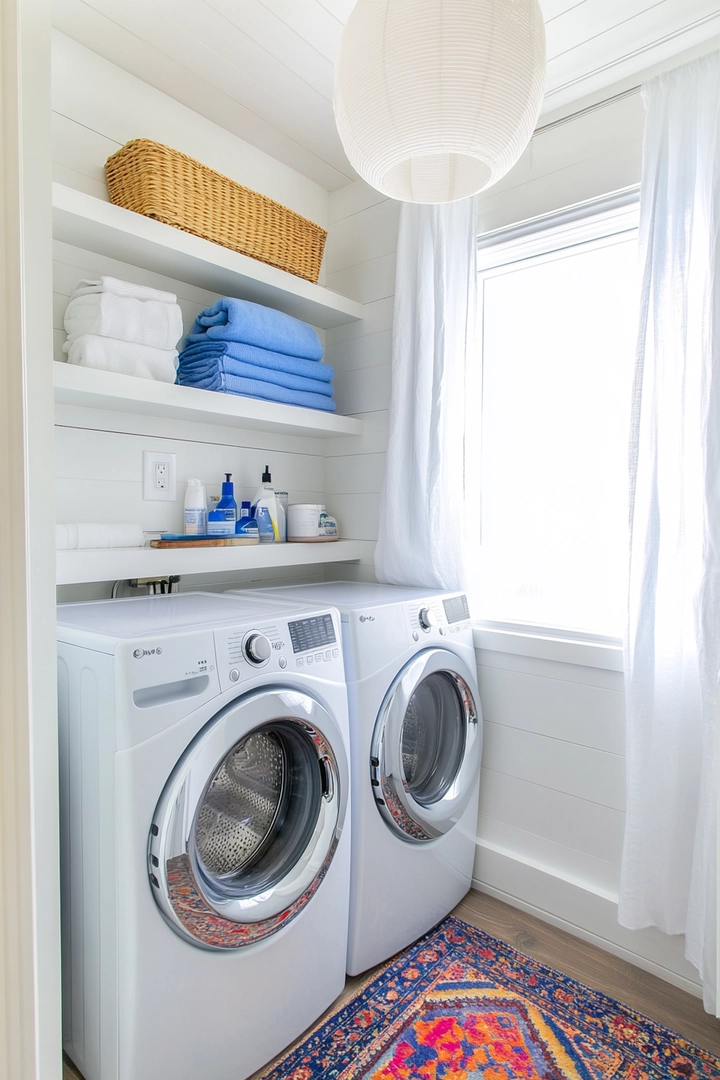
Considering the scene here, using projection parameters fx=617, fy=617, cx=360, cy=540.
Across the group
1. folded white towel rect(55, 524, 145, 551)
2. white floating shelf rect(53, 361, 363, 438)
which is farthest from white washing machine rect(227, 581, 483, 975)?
white floating shelf rect(53, 361, 363, 438)

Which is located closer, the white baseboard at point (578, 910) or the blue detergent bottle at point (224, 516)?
the white baseboard at point (578, 910)

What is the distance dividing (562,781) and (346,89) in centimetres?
177

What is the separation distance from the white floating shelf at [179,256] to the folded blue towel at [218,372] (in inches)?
9.8

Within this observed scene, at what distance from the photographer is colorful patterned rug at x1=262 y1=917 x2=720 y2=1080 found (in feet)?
4.31

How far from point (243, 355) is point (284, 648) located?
95 cm

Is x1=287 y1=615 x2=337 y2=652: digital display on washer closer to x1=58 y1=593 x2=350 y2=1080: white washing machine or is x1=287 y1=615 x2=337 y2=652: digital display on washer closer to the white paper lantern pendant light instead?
x1=58 y1=593 x2=350 y2=1080: white washing machine

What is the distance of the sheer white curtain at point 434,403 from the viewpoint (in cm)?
196

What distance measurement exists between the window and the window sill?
0.14 ft

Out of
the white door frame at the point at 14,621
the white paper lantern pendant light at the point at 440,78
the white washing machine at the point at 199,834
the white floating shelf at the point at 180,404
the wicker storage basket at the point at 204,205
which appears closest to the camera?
the white door frame at the point at 14,621

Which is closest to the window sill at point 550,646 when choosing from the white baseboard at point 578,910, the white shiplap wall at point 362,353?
the white shiplap wall at point 362,353

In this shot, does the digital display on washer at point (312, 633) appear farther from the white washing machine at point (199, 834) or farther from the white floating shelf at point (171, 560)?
the white floating shelf at point (171, 560)

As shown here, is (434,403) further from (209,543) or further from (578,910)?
(578,910)

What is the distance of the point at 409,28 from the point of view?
928 millimetres

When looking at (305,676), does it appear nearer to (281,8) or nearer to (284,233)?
(284,233)
